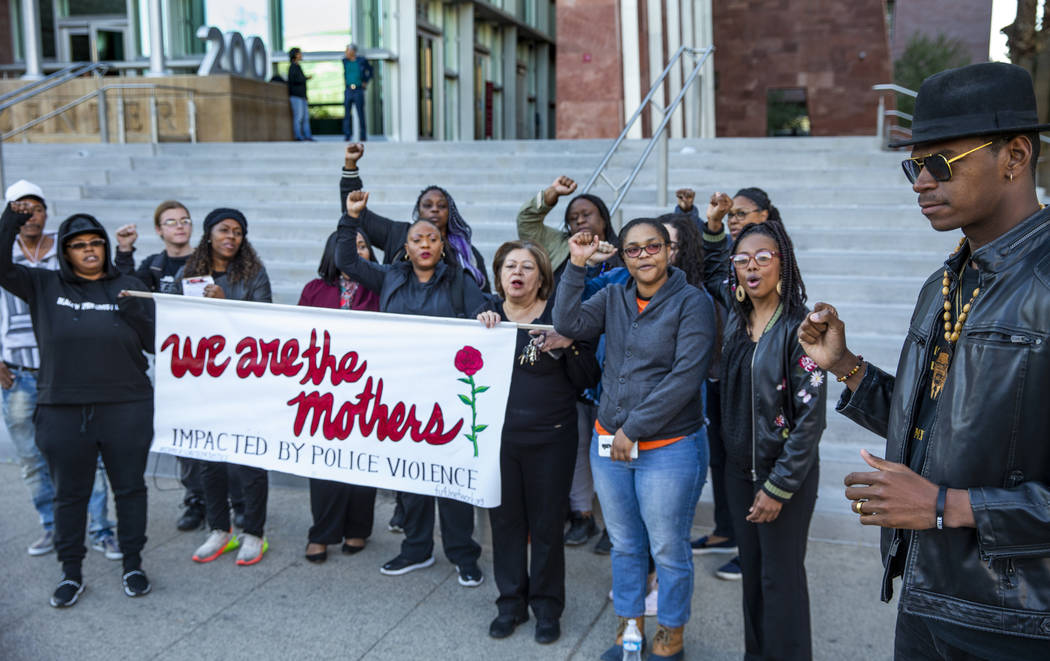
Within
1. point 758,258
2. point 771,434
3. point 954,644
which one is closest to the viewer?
point 954,644

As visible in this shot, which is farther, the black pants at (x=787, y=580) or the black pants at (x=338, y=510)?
the black pants at (x=338, y=510)

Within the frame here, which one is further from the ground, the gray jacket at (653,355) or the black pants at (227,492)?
the gray jacket at (653,355)

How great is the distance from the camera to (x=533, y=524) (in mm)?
4406

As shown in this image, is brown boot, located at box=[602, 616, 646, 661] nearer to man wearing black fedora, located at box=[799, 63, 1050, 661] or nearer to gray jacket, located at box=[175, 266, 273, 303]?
man wearing black fedora, located at box=[799, 63, 1050, 661]

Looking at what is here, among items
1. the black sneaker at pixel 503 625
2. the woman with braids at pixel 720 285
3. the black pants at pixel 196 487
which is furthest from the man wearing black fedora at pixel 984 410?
the black pants at pixel 196 487

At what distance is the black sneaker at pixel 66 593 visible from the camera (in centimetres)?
463

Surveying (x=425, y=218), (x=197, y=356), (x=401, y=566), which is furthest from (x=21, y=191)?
(x=401, y=566)

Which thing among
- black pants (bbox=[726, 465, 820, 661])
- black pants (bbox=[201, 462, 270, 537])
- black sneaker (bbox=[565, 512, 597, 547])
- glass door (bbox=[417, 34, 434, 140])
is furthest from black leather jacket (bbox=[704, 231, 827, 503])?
glass door (bbox=[417, 34, 434, 140])

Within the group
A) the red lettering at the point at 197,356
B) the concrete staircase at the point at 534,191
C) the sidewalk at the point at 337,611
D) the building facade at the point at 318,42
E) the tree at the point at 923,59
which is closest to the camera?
the sidewalk at the point at 337,611

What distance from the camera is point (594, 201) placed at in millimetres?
5555

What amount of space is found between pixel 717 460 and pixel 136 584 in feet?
10.6

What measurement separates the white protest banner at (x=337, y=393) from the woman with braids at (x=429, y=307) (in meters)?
0.30

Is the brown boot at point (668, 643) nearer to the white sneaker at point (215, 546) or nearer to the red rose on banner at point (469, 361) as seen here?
the red rose on banner at point (469, 361)

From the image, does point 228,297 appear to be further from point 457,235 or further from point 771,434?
point 771,434
